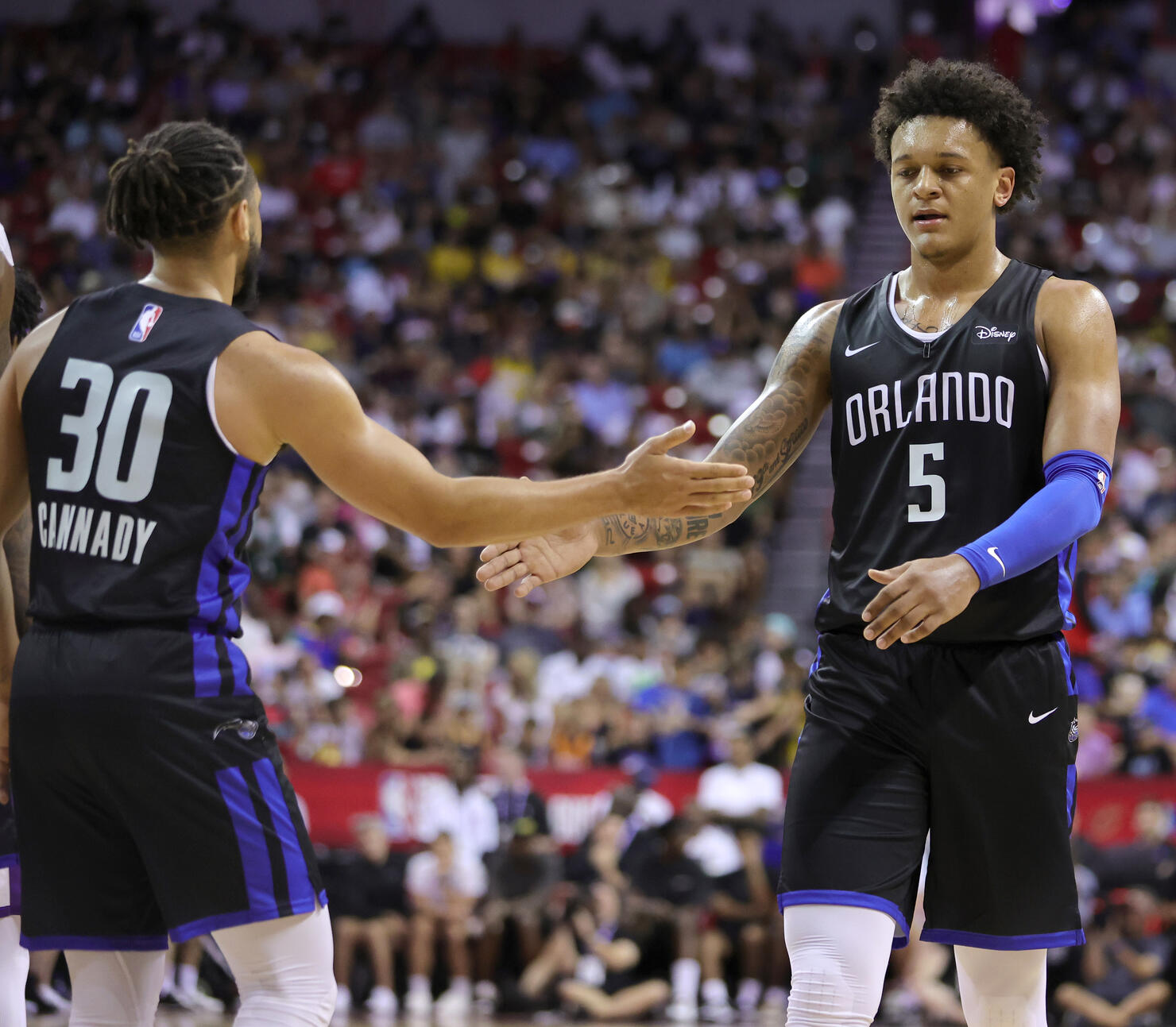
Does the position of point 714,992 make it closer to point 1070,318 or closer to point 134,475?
point 1070,318

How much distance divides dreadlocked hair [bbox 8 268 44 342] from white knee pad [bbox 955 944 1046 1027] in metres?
3.36

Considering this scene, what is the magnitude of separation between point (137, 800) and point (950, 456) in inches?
88.4

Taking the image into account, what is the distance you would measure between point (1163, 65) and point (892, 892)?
67.9 feet

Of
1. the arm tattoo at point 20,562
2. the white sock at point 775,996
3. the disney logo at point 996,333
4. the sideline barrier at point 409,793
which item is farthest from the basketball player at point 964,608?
the sideline barrier at point 409,793

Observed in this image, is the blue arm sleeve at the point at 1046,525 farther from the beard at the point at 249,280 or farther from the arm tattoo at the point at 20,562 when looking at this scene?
the arm tattoo at the point at 20,562

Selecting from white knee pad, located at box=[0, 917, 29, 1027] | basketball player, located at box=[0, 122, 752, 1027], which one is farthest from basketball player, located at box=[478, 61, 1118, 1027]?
white knee pad, located at box=[0, 917, 29, 1027]

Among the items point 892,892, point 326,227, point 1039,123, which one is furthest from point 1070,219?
point 892,892

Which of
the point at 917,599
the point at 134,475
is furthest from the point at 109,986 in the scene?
the point at 917,599

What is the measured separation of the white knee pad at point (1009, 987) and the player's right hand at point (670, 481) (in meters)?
1.40

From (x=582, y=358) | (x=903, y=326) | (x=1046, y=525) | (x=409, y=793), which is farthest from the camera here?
(x=582, y=358)

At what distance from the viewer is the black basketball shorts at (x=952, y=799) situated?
3.87 meters

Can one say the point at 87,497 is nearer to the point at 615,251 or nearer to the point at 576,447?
the point at 576,447

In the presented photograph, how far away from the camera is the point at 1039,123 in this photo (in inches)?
176

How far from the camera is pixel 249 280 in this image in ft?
12.5
